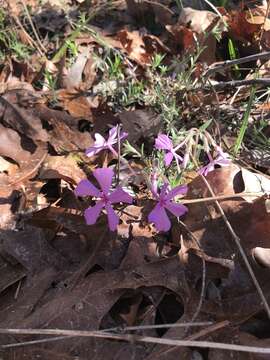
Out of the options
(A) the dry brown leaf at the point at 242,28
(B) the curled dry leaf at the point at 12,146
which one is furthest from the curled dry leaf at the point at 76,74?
(A) the dry brown leaf at the point at 242,28

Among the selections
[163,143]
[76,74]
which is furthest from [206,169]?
[76,74]

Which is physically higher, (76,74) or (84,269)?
(76,74)

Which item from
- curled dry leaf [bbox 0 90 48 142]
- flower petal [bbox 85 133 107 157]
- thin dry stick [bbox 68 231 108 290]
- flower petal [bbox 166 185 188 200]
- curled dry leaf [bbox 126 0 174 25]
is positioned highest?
curled dry leaf [bbox 126 0 174 25]

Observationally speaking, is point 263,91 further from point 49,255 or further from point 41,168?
point 49,255

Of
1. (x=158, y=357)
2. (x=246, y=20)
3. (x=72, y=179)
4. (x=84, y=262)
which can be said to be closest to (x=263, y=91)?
(x=246, y=20)

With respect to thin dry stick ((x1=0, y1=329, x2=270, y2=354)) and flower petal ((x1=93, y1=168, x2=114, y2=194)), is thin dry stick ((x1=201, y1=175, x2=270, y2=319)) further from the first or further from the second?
flower petal ((x1=93, y1=168, x2=114, y2=194))

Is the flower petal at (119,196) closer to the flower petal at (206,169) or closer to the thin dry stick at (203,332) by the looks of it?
the flower petal at (206,169)

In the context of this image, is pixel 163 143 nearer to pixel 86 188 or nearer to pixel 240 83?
pixel 86 188

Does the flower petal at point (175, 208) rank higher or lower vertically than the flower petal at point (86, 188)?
lower

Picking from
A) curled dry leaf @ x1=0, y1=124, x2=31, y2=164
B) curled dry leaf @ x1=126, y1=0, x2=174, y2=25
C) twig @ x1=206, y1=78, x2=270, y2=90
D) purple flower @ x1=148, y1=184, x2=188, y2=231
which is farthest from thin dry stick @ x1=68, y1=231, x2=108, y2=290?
curled dry leaf @ x1=126, y1=0, x2=174, y2=25
